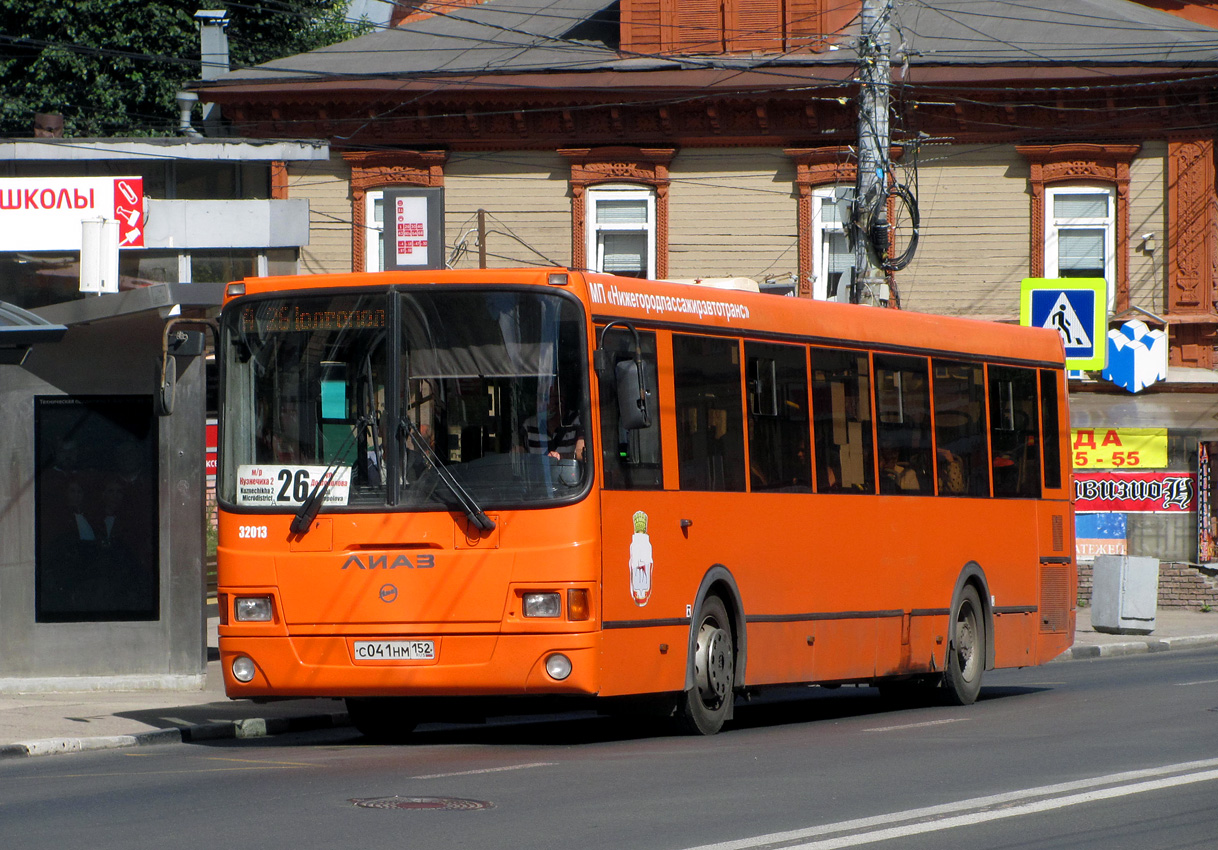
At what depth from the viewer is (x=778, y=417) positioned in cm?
1305

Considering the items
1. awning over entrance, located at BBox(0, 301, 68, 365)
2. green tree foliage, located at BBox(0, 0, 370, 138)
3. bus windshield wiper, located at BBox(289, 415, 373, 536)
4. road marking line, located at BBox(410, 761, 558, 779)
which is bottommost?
road marking line, located at BBox(410, 761, 558, 779)

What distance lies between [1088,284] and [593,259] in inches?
375

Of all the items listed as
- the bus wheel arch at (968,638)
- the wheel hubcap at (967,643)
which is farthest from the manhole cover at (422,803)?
the wheel hubcap at (967,643)

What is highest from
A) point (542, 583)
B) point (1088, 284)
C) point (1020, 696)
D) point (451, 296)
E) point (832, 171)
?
point (832, 171)

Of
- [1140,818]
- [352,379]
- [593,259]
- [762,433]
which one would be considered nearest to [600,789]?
[1140,818]

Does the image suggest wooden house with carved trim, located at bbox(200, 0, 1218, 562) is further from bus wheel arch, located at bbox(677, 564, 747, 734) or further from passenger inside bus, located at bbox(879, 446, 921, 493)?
bus wheel arch, located at bbox(677, 564, 747, 734)

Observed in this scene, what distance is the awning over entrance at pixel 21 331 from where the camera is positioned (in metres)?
13.6

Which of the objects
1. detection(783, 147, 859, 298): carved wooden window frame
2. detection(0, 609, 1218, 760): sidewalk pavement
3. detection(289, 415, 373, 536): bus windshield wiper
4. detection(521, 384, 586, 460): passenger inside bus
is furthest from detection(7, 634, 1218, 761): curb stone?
detection(783, 147, 859, 298): carved wooden window frame

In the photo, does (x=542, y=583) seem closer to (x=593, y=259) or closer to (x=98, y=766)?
(x=98, y=766)

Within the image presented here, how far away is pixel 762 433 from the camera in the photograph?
12867mm

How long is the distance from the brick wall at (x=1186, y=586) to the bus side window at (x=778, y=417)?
1815 centimetres

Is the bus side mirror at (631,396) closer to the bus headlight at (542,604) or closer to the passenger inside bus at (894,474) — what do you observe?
the bus headlight at (542,604)

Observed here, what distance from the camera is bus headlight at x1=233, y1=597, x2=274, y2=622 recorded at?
37.4 feet

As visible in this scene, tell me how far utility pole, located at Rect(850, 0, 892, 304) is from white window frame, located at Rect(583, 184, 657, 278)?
366 inches
